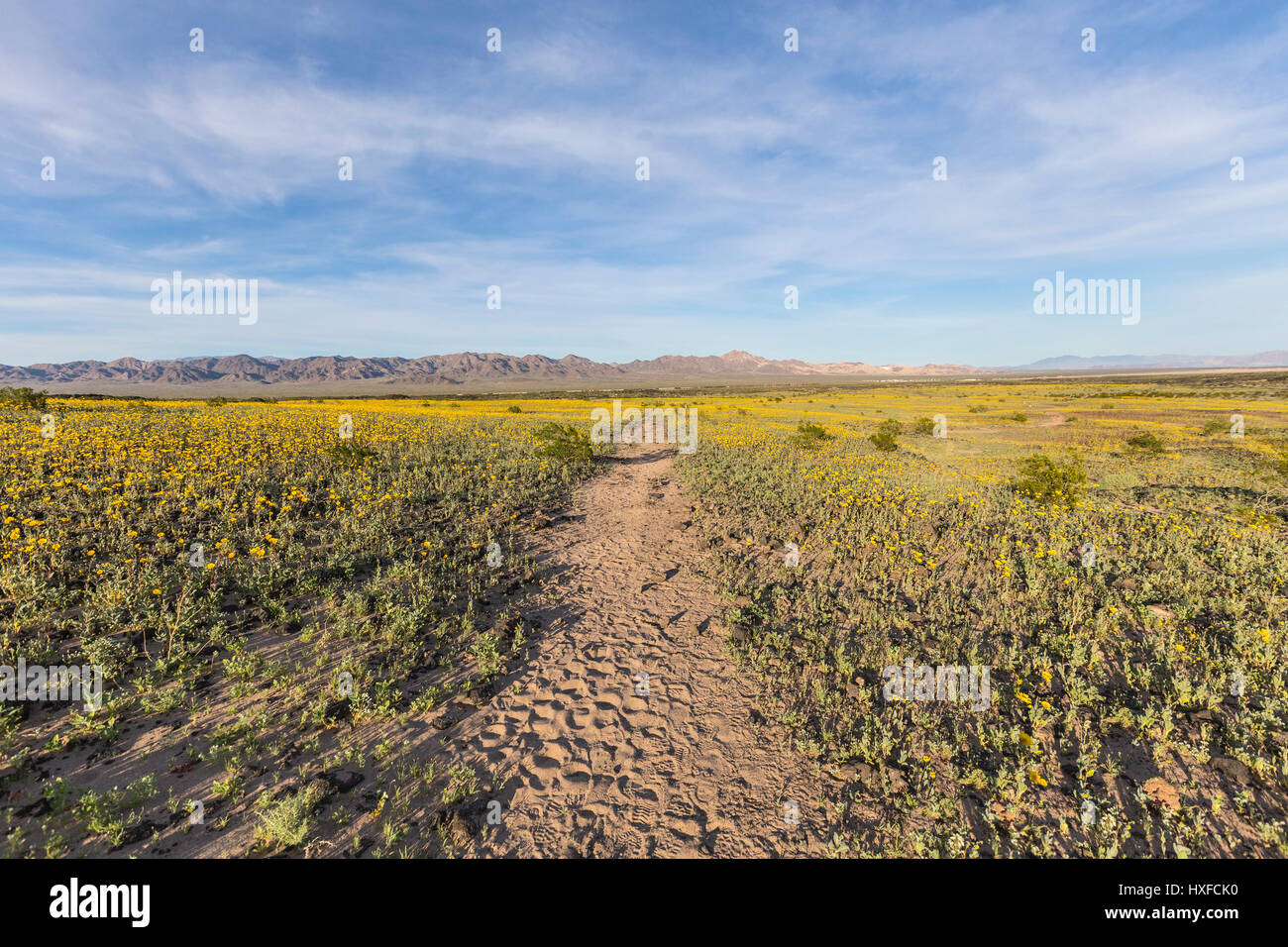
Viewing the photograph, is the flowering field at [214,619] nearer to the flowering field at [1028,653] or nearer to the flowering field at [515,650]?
the flowering field at [515,650]

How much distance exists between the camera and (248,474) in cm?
1089

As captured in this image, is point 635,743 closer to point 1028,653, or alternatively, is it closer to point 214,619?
point 1028,653

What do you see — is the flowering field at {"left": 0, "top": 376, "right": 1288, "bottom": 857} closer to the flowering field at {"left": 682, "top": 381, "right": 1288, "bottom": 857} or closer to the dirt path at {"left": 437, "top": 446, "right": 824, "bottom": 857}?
the flowering field at {"left": 682, "top": 381, "right": 1288, "bottom": 857}

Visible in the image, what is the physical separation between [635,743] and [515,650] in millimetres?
2303

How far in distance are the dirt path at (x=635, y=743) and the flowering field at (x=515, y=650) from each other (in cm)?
33

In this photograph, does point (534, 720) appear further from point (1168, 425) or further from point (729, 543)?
point (1168, 425)

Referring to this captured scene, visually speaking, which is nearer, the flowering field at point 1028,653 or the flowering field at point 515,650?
the flowering field at point 515,650

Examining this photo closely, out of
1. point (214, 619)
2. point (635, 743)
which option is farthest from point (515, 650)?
point (214, 619)

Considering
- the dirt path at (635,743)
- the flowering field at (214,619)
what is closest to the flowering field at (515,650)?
the flowering field at (214,619)

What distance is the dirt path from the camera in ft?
12.5

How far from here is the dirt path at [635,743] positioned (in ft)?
12.5

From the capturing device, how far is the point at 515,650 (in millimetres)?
6363

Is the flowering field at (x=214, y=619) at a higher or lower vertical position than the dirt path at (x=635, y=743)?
higher
